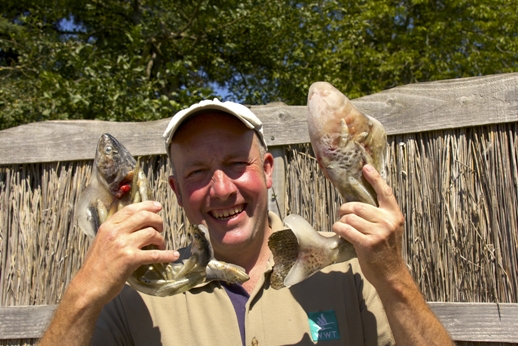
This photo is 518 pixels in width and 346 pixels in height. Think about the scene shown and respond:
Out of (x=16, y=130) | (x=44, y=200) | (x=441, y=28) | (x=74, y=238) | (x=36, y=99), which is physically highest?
(x=441, y=28)

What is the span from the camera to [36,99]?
640 centimetres

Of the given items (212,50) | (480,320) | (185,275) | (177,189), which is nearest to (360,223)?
(185,275)

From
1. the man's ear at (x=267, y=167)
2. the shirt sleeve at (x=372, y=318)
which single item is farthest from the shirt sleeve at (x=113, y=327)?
the shirt sleeve at (x=372, y=318)

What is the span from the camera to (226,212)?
2186 mm

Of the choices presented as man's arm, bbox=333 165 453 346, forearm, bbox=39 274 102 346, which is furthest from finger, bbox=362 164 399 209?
forearm, bbox=39 274 102 346

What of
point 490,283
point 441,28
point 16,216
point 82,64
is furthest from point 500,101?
point 441,28

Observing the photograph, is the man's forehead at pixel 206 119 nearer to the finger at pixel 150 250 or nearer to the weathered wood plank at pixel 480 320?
the finger at pixel 150 250

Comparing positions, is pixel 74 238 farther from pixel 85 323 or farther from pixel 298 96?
pixel 298 96

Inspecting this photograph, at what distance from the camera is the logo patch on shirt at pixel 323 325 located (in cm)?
200

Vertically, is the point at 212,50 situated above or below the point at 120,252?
above

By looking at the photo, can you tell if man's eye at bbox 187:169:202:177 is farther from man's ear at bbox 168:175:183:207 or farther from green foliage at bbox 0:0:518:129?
green foliage at bbox 0:0:518:129

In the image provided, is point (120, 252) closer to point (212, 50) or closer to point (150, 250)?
point (150, 250)

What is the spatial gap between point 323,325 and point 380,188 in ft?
2.20

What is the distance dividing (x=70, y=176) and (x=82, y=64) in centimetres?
271
